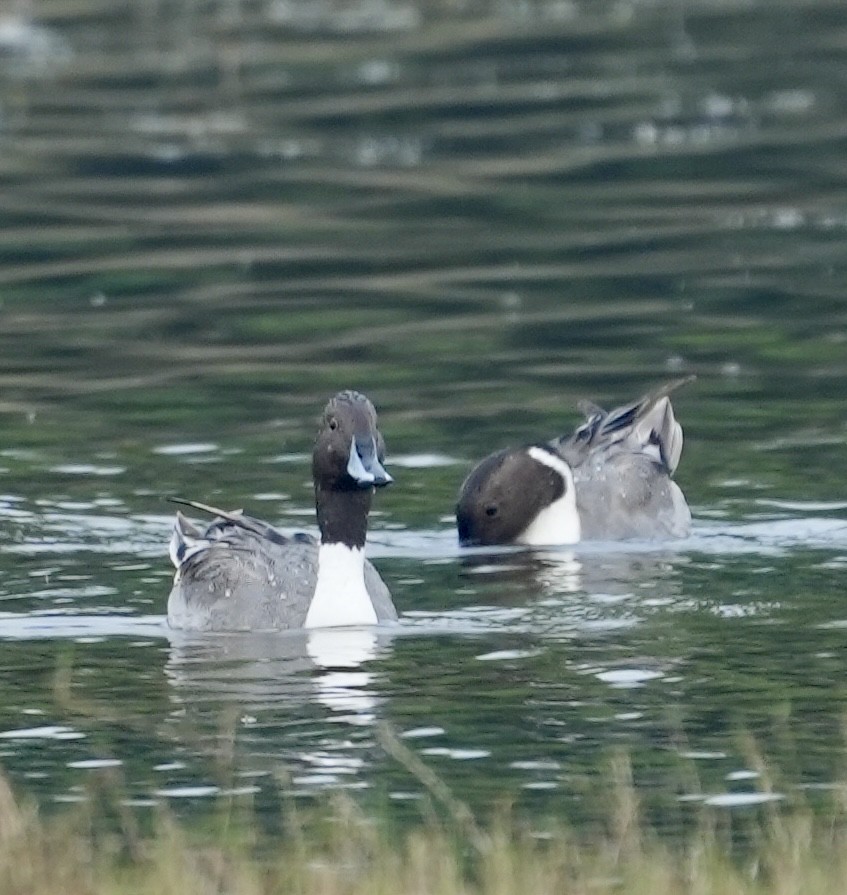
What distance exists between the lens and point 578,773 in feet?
36.0

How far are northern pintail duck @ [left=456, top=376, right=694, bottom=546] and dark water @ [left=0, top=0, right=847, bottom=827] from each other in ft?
0.84

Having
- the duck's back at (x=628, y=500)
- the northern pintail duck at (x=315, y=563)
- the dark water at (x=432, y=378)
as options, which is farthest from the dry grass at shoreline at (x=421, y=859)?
the duck's back at (x=628, y=500)

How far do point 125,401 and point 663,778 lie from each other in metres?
9.37

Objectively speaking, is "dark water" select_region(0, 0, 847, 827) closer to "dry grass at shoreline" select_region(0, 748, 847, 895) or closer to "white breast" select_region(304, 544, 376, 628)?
"white breast" select_region(304, 544, 376, 628)

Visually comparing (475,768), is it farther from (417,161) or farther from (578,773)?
(417,161)

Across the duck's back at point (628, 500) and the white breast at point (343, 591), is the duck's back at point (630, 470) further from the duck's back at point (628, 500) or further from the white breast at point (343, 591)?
the white breast at point (343, 591)

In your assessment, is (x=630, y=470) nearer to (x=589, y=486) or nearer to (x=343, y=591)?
(x=589, y=486)

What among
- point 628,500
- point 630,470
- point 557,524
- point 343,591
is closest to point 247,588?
point 343,591

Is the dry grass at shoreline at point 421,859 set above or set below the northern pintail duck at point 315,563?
below

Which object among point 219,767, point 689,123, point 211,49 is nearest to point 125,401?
point 219,767

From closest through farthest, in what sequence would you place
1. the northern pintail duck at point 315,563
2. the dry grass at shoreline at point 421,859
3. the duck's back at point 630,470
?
1. the dry grass at shoreline at point 421,859
2. the northern pintail duck at point 315,563
3. the duck's back at point 630,470

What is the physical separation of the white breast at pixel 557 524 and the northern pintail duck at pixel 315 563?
8.50ft

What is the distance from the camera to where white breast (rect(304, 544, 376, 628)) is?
13711 mm

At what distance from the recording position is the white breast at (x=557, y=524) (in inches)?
663
